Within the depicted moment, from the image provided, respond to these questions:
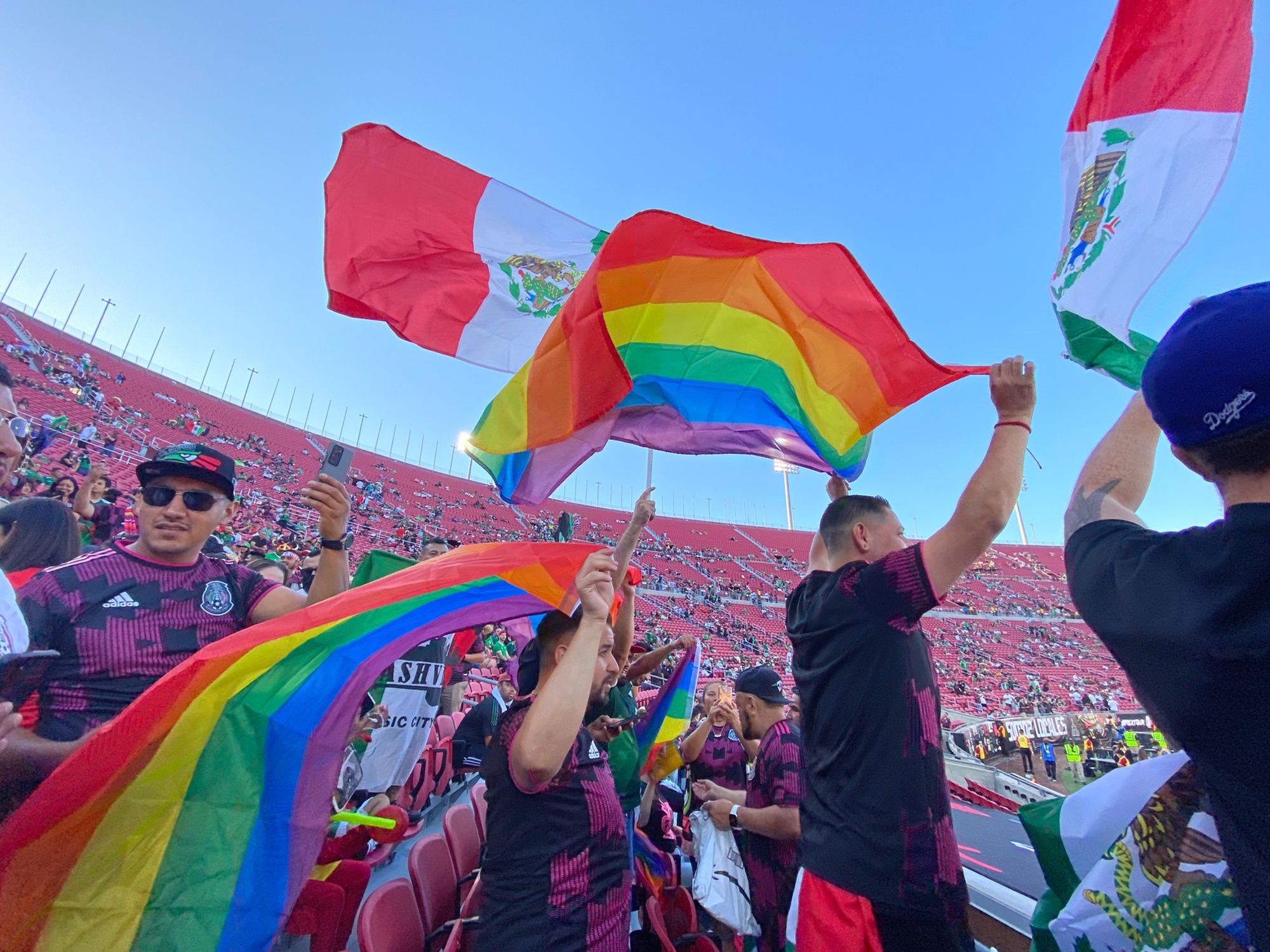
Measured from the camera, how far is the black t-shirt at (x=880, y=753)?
1490 mm

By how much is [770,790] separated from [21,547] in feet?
11.9

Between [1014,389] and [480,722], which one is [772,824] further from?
[480,722]

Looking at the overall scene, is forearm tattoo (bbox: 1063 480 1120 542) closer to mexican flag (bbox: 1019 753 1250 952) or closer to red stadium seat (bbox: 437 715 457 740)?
mexican flag (bbox: 1019 753 1250 952)

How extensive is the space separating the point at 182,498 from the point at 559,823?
1.77 meters

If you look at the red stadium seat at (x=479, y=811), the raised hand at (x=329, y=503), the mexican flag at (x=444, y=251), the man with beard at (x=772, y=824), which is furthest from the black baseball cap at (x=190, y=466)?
the man with beard at (x=772, y=824)

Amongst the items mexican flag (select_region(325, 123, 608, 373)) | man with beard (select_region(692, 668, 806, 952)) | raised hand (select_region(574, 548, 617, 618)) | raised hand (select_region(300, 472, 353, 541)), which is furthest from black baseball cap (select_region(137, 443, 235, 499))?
man with beard (select_region(692, 668, 806, 952))

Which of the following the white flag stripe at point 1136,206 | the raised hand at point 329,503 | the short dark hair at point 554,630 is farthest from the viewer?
the raised hand at point 329,503

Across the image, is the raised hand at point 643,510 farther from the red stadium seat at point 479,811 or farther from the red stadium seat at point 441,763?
the red stadium seat at point 441,763

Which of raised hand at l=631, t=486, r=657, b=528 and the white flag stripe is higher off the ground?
the white flag stripe

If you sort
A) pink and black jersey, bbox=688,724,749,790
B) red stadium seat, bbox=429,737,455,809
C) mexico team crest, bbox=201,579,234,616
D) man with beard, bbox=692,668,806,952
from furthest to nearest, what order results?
1. red stadium seat, bbox=429,737,455,809
2. pink and black jersey, bbox=688,724,749,790
3. man with beard, bbox=692,668,806,952
4. mexico team crest, bbox=201,579,234,616

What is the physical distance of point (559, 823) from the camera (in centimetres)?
174

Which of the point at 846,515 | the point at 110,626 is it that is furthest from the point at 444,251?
the point at 846,515

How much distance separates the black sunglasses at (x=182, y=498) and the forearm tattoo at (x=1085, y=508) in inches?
104

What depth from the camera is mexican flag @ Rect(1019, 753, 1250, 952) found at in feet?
2.98
